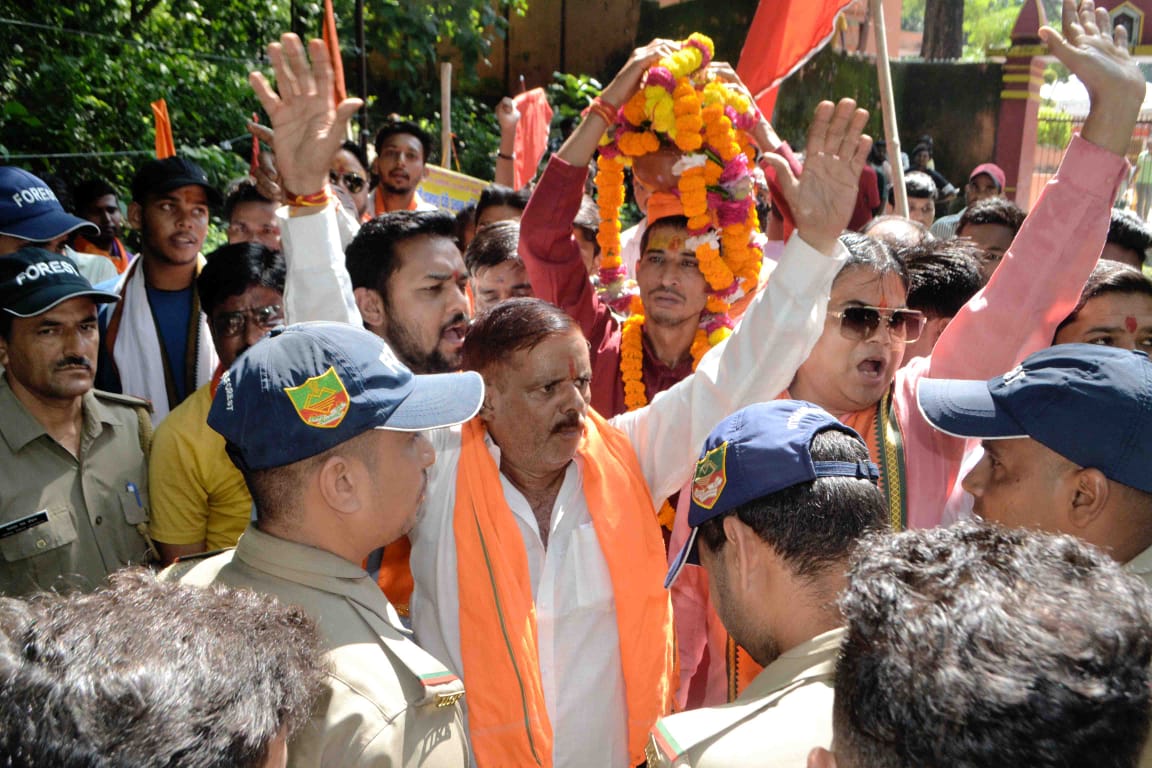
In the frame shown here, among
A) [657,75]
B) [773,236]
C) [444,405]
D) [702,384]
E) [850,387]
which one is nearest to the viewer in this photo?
[444,405]

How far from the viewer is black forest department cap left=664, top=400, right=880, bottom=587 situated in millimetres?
1725

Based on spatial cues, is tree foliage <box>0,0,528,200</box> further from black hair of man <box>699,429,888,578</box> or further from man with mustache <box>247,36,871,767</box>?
black hair of man <box>699,429,888,578</box>

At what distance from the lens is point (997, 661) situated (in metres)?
1.00

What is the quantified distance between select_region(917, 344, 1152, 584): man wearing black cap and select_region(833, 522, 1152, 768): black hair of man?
2.46ft

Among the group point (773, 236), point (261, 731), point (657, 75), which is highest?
point (657, 75)

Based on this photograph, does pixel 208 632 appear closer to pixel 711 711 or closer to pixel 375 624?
pixel 375 624

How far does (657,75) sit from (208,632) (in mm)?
2587

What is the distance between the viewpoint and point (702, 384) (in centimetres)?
252

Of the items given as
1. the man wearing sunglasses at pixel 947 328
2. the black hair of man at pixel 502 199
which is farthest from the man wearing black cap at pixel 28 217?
the man wearing sunglasses at pixel 947 328

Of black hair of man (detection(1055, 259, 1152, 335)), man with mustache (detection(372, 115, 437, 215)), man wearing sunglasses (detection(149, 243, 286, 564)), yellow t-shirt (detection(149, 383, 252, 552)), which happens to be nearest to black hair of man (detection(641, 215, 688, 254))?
black hair of man (detection(1055, 259, 1152, 335))

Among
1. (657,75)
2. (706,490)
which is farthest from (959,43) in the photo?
(706,490)

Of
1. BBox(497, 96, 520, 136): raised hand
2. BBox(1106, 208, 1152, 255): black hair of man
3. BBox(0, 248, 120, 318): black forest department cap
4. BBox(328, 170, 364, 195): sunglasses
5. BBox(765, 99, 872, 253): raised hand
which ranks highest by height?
BBox(765, 99, 872, 253): raised hand

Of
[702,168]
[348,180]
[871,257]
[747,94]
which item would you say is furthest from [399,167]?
[871,257]

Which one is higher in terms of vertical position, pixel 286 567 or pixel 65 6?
pixel 65 6
